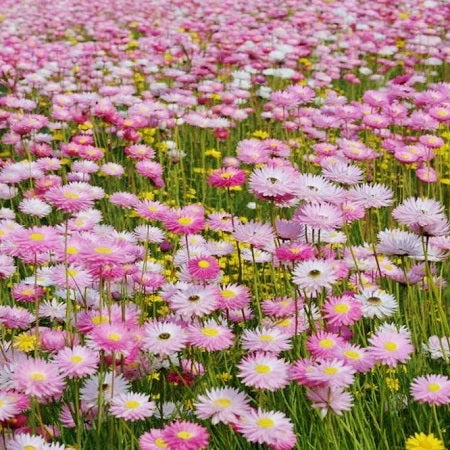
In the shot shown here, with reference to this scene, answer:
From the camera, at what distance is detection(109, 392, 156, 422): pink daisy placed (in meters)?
1.48

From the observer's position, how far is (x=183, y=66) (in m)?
6.01

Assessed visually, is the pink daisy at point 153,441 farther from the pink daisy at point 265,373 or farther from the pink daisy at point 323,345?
the pink daisy at point 323,345

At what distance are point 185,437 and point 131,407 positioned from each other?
8.8 inches

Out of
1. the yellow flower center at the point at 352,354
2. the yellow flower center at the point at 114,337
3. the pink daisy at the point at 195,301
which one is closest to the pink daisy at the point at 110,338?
the yellow flower center at the point at 114,337

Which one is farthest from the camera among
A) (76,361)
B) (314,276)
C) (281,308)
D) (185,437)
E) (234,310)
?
(234,310)

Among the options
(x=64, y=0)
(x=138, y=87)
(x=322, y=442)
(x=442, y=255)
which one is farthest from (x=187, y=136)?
(x=64, y=0)

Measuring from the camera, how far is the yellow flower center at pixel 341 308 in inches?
66.1

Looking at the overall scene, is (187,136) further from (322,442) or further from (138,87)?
(322,442)

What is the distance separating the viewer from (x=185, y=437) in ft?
4.29

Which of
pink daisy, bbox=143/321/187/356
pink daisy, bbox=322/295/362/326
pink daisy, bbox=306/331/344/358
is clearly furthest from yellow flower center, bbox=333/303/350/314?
pink daisy, bbox=143/321/187/356

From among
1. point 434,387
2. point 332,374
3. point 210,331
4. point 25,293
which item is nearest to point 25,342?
point 25,293

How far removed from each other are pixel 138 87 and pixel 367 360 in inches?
185

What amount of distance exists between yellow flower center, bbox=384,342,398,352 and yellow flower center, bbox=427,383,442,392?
10 cm

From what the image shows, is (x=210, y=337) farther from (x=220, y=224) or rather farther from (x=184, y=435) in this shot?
(x=220, y=224)
